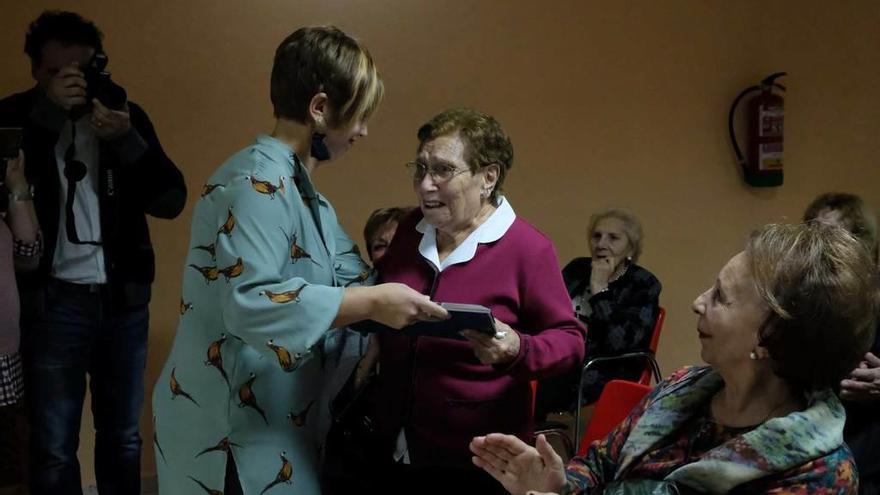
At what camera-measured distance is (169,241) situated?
3689 mm

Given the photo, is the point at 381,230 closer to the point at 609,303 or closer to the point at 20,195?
the point at 20,195

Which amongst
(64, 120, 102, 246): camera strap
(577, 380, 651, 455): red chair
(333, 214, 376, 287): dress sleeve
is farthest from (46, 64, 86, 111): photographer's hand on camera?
(577, 380, 651, 455): red chair

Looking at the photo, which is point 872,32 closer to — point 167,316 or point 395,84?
point 395,84

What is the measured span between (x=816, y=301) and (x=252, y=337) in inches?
36.8

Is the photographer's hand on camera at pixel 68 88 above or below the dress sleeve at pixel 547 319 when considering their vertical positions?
above

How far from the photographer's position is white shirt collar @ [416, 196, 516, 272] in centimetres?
197

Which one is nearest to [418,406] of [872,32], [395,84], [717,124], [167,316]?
[167,316]

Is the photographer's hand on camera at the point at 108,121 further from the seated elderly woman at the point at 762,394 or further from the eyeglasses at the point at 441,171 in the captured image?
the seated elderly woman at the point at 762,394

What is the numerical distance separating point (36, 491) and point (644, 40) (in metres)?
3.32

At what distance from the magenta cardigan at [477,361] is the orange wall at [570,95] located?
6.62 ft

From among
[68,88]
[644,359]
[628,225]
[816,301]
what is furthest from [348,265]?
[628,225]

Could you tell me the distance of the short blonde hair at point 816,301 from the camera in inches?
58.5

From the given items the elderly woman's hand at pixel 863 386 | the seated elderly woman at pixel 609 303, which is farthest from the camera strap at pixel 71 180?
the elderly woman's hand at pixel 863 386

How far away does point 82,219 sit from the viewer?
9.23 feet
